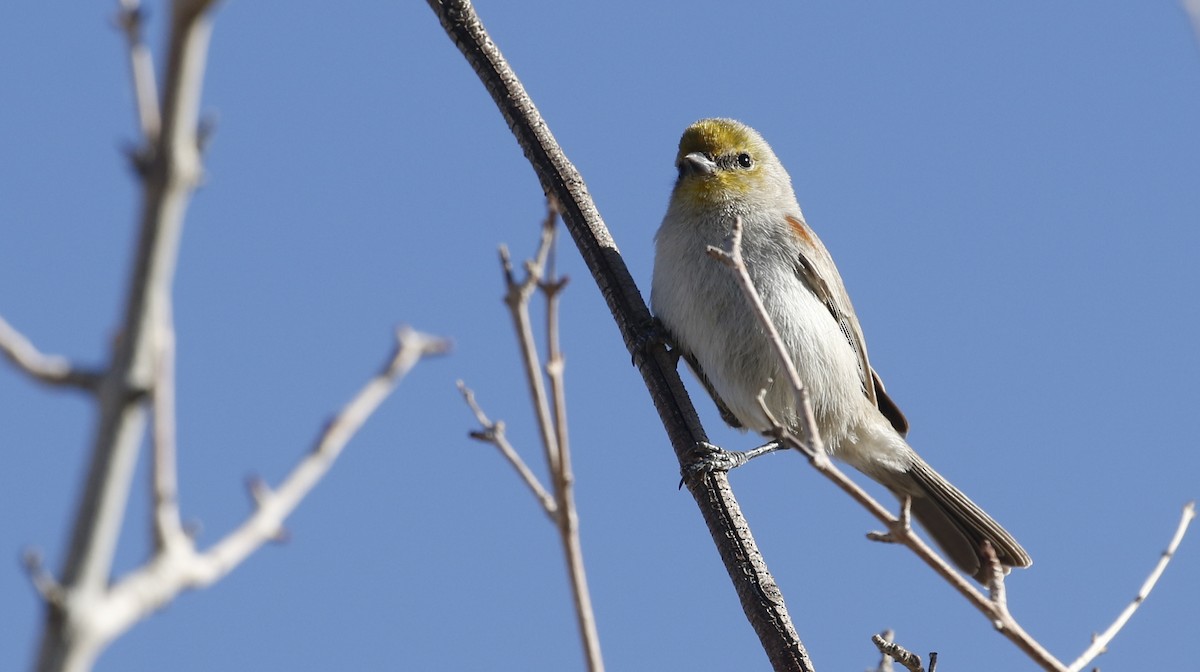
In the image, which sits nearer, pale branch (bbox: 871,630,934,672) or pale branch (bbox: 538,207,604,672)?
pale branch (bbox: 538,207,604,672)

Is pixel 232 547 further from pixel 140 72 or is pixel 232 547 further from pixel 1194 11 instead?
pixel 1194 11

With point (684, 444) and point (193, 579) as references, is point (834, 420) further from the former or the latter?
Answer: point (193, 579)

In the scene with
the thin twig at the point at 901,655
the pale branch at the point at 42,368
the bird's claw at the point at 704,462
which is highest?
the bird's claw at the point at 704,462

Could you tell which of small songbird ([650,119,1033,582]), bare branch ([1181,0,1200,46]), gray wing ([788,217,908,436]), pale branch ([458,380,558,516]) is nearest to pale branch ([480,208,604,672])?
pale branch ([458,380,558,516])

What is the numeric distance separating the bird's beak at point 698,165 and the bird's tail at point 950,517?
6.57 feet

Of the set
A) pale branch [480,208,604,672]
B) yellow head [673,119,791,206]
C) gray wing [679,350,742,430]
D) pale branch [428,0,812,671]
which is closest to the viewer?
pale branch [480,208,604,672]

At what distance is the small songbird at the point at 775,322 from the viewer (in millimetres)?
6113

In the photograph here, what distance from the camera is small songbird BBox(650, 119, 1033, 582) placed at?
6113mm

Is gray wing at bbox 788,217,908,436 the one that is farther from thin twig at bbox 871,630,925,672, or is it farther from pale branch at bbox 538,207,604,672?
pale branch at bbox 538,207,604,672

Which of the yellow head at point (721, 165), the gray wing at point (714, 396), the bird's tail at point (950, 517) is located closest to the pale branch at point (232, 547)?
the gray wing at point (714, 396)

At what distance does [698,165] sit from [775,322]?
112 cm

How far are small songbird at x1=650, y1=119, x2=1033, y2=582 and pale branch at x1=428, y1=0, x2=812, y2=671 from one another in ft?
2.64

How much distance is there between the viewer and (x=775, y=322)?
20.2 ft

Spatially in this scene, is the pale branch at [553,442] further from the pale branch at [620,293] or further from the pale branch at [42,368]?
the pale branch at [620,293]
